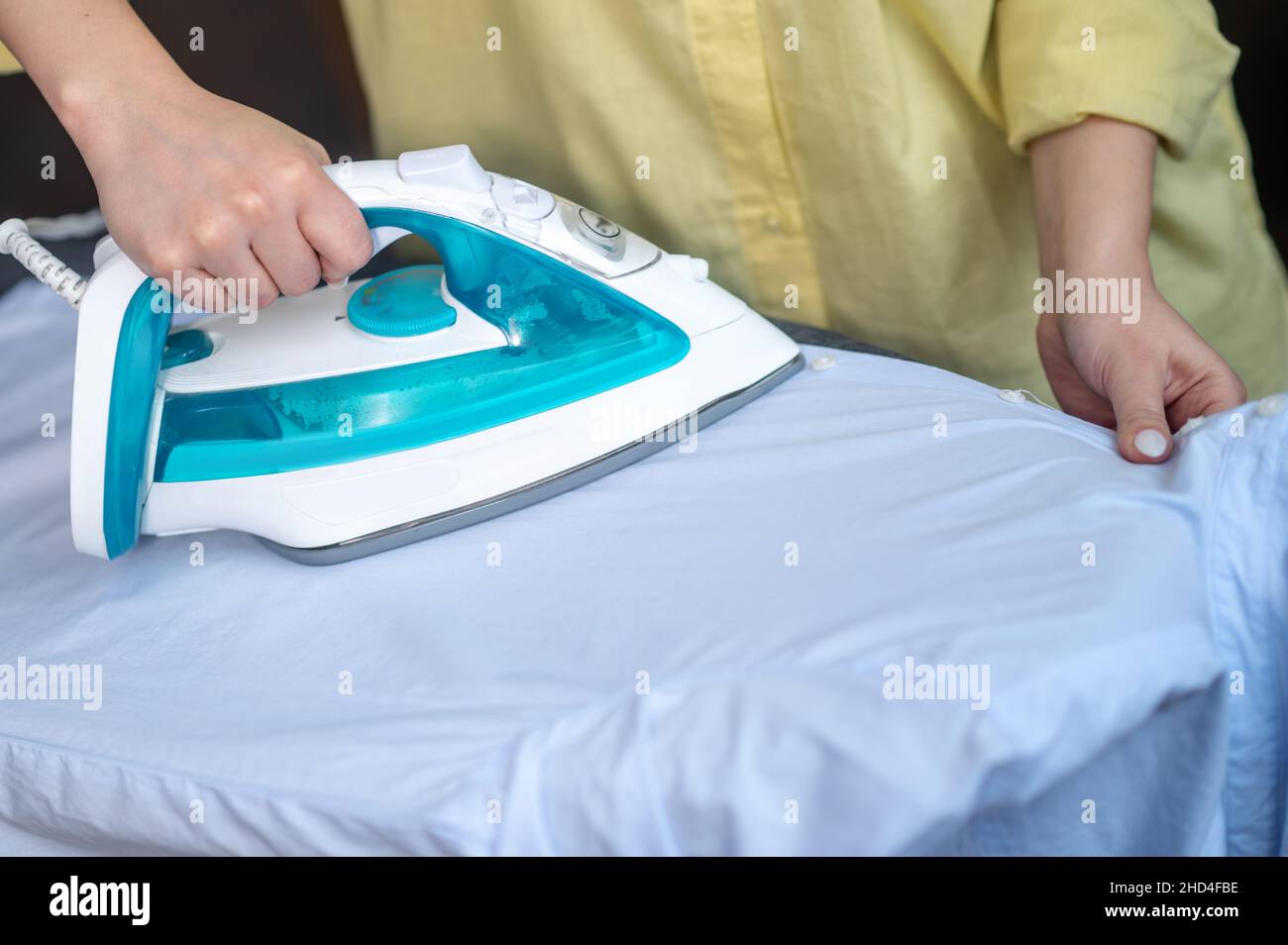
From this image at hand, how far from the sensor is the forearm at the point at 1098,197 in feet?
2.87

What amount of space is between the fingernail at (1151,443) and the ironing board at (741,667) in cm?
1

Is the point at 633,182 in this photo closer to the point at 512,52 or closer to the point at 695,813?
the point at 512,52

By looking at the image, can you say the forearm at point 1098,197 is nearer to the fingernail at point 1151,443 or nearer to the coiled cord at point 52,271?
the fingernail at point 1151,443

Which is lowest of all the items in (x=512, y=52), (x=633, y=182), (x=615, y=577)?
(x=615, y=577)

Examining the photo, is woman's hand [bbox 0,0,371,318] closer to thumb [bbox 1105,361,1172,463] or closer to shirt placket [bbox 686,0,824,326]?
shirt placket [bbox 686,0,824,326]

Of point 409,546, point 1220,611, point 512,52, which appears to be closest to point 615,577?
point 409,546

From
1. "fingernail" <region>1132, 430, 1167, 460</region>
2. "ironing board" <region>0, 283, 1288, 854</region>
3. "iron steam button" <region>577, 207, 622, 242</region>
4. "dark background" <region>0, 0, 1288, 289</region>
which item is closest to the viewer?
"ironing board" <region>0, 283, 1288, 854</region>

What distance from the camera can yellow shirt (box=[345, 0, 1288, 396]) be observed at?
2.96 feet

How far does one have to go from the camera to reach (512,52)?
1.00m

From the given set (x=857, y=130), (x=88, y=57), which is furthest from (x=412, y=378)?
(x=857, y=130)

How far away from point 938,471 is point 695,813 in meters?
0.30

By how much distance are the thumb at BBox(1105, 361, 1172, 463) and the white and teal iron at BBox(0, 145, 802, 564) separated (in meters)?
0.25

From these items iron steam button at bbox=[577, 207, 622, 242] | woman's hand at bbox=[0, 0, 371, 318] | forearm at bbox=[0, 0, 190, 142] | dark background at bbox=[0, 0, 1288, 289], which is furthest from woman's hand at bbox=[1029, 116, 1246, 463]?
dark background at bbox=[0, 0, 1288, 289]

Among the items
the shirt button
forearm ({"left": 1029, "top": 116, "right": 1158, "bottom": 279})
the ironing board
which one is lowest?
the ironing board
